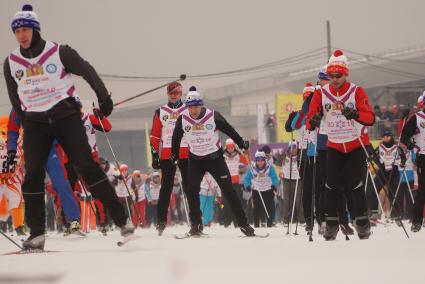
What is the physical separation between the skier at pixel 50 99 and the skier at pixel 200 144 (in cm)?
439

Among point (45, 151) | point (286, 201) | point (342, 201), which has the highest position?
point (45, 151)

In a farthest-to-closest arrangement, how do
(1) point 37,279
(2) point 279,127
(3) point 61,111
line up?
(2) point 279,127 → (3) point 61,111 → (1) point 37,279

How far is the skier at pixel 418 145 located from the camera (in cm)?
1266

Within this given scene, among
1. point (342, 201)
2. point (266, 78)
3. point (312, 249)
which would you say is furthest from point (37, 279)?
point (266, 78)

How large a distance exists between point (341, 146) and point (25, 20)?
3.54m

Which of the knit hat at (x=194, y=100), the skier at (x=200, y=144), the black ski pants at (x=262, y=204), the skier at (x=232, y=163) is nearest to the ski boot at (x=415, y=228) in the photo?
the skier at (x=200, y=144)

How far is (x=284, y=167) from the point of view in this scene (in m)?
21.3

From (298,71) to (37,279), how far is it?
186 feet

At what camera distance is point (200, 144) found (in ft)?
40.1

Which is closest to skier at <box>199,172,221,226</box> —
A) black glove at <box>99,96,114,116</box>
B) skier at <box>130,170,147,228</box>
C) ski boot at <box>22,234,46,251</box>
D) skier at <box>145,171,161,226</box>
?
skier at <box>130,170,147,228</box>

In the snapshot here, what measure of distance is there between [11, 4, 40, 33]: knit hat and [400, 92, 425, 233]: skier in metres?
6.50

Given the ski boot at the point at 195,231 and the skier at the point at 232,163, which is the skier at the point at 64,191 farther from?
the skier at the point at 232,163

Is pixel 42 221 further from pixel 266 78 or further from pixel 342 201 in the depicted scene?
pixel 266 78

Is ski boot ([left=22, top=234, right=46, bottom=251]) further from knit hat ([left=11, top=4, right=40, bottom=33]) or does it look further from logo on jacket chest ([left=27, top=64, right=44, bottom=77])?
knit hat ([left=11, top=4, right=40, bottom=33])
